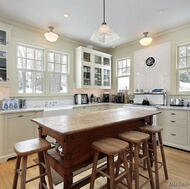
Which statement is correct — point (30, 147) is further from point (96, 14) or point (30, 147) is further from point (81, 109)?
point (96, 14)

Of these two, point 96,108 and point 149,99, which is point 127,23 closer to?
point 149,99

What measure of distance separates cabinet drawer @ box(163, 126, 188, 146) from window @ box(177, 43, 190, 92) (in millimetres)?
1026

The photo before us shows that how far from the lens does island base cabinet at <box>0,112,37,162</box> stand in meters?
2.62

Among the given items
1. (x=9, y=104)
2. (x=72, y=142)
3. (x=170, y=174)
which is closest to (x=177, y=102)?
(x=170, y=174)

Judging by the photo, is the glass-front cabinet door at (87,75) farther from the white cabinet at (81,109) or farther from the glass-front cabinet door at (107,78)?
the white cabinet at (81,109)

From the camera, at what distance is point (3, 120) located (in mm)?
2613

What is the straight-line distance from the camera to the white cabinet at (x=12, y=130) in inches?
103

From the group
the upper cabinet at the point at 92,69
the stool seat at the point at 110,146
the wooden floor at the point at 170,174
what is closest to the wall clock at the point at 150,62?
the upper cabinet at the point at 92,69

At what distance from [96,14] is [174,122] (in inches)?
113

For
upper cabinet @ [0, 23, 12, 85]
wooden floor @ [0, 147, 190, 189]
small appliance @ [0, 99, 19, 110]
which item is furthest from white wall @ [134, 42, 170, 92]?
upper cabinet @ [0, 23, 12, 85]

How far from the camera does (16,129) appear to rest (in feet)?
9.09

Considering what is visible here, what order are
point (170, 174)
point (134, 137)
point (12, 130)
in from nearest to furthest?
point (134, 137)
point (170, 174)
point (12, 130)

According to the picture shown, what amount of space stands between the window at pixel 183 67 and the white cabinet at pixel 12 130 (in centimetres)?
357

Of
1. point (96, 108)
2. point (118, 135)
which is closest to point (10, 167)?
point (118, 135)
